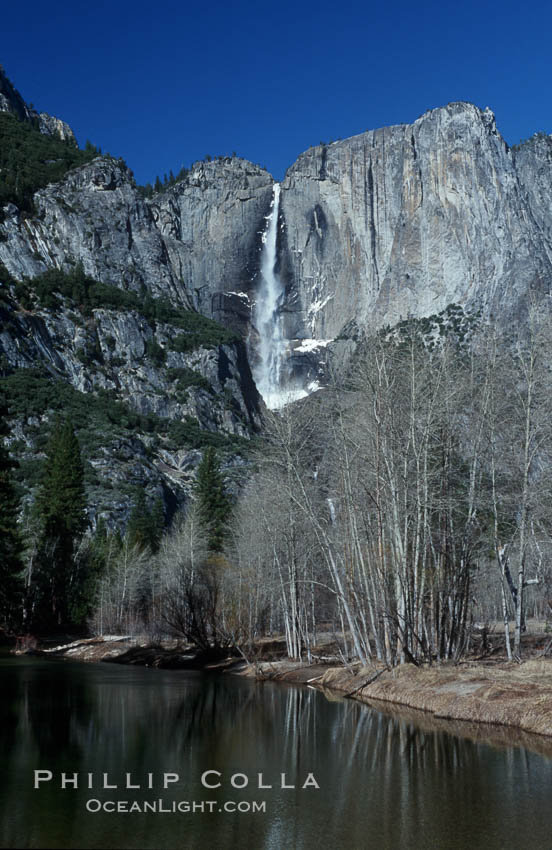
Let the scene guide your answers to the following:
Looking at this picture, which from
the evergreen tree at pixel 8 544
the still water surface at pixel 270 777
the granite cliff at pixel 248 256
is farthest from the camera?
the granite cliff at pixel 248 256

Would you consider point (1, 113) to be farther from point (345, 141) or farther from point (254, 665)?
point (254, 665)

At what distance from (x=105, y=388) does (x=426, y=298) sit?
214 ft

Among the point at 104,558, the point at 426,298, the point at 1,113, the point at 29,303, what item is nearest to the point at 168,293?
the point at 29,303

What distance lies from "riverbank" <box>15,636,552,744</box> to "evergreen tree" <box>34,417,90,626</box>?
96.7 feet

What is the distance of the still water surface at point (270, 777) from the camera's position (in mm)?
8938

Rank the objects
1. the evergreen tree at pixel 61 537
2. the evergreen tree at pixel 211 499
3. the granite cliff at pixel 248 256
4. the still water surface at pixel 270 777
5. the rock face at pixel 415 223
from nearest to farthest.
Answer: the still water surface at pixel 270 777, the evergreen tree at pixel 61 537, the evergreen tree at pixel 211 499, the granite cliff at pixel 248 256, the rock face at pixel 415 223

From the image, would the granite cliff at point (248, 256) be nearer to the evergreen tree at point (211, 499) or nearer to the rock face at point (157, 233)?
the rock face at point (157, 233)

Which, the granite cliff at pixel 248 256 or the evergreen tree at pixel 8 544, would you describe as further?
the granite cliff at pixel 248 256

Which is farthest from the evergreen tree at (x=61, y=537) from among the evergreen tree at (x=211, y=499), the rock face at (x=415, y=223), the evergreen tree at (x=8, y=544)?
the rock face at (x=415, y=223)

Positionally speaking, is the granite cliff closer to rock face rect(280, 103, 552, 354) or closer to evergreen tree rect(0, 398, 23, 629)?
rock face rect(280, 103, 552, 354)

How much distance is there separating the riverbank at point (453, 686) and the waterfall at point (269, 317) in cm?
14285

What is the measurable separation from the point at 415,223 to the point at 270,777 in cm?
14985

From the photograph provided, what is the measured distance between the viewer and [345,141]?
172 meters

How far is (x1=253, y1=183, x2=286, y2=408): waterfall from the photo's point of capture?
17225 cm
